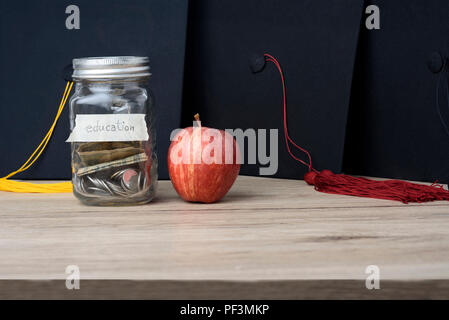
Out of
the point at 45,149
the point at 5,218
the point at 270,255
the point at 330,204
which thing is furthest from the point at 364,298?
the point at 45,149

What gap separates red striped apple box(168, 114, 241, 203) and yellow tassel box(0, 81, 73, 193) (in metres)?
0.23

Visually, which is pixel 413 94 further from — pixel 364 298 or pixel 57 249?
pixel 57 249

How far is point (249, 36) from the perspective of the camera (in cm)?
110

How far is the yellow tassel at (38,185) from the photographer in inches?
39.0

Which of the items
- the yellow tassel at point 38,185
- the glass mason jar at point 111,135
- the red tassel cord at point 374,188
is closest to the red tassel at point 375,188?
the red tassel cord at point 374,188

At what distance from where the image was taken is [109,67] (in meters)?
0.85

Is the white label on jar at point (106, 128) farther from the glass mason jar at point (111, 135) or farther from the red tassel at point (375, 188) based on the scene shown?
the red tassel at point (375, 188)

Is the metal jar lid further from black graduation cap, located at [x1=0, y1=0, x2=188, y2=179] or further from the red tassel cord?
the red tassel cord

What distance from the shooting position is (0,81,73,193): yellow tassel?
39.0 inches

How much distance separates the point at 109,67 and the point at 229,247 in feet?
1.15
